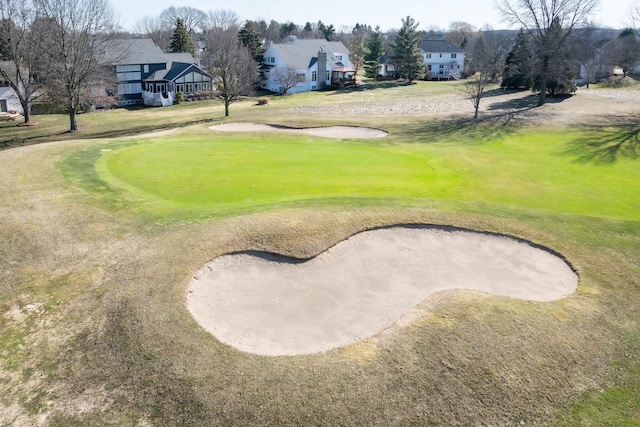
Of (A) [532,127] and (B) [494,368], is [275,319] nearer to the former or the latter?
(B) [494,368]

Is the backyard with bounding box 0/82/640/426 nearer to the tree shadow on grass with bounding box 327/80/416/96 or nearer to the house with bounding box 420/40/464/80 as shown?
the tree shadow on grass with bounding box 327/80/416/96

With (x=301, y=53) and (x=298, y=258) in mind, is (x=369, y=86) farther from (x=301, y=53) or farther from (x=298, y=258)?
(x=298, y=258)

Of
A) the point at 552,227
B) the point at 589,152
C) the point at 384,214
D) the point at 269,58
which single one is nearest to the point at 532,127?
the point at 589,152

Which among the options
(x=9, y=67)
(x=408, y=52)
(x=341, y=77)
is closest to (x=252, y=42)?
(x=341, y=77)

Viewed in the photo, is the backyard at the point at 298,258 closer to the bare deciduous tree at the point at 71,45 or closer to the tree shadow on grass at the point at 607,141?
the tree shadow on grass at the point at 607,141

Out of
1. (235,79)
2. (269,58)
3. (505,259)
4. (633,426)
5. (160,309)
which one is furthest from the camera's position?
(269,58)

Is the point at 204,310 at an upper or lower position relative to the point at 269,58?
lower
